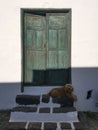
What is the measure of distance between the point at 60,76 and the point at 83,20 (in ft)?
4.59

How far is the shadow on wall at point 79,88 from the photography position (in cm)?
823

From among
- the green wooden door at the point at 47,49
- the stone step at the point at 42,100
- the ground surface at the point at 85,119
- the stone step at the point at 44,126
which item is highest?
the green wooden door at the point at 47,49

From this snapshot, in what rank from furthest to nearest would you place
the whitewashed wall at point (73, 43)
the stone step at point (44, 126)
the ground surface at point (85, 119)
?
the whitewashed wall at point (73, 43) → the ground surface at point (85, 119) → the stone step at point (44, 126)

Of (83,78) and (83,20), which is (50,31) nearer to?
(83,20)

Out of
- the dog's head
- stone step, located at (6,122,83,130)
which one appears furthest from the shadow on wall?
stone step, located at (6,122,83,130)

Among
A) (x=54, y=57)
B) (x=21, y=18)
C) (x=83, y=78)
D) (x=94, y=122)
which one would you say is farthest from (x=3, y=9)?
(x=94, y=122)

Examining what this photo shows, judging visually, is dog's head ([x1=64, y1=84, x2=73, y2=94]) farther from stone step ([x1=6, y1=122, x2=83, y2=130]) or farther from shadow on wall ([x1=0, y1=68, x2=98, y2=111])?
stone step ([x1=6, y1=122, x2=83, y2=130])

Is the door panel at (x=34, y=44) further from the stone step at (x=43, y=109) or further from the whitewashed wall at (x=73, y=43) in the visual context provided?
the stone step at (x=43, y=109)

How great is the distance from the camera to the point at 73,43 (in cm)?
816

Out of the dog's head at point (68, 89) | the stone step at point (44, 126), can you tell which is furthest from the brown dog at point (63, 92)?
the stone step at point (44, 126)

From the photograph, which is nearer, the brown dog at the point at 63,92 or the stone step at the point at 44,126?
the stone step at the point at 44,126

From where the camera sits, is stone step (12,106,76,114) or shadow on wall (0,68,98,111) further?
shadow on wall (0,68,98,111)

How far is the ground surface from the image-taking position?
7.27 metres

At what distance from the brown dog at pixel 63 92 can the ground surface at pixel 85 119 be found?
46 cm
